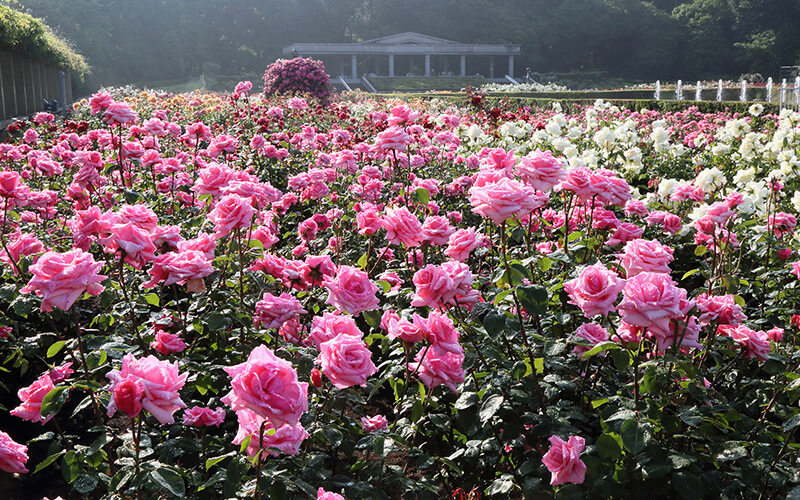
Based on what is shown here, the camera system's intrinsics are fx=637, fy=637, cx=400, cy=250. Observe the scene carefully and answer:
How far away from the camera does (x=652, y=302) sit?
1319mm

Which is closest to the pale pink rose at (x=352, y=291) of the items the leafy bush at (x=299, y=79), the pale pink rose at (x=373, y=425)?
the pale pink rose at (x=373, y=425)

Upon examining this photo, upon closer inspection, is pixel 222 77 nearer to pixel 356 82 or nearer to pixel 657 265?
pixel 356 82

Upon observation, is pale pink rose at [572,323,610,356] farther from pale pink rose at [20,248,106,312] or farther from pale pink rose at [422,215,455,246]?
pale pink rose at [20,248,106,312]

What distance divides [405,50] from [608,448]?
46.3m

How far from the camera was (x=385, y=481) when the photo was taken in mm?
1542

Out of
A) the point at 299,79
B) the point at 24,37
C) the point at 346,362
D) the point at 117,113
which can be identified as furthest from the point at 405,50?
the point at 346,362

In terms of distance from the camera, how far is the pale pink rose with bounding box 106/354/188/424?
1.12 m

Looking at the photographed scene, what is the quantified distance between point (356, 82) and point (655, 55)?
79.0 feet

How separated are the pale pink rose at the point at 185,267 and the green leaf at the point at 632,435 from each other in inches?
42.0

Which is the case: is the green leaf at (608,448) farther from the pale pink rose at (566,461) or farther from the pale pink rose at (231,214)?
the pale pink rose at (231,214)

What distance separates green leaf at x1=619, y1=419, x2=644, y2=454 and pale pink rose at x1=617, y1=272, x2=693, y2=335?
216 mm

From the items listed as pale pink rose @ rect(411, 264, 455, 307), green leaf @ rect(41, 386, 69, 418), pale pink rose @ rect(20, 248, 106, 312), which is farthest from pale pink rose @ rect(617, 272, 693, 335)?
green leaf @ rect(41, 386, 69, 418)

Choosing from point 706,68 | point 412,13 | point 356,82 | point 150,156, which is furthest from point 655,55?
point 150,156

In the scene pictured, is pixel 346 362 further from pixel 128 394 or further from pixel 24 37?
pixel 24 37
